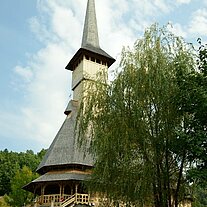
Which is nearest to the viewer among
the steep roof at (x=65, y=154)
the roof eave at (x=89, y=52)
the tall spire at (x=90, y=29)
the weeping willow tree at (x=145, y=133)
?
the weeping willow tree at (x=145, y=133)

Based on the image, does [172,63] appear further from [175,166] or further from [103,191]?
[103,191]

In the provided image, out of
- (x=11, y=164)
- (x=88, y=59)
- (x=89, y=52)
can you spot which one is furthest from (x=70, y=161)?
(x=11, y=164)

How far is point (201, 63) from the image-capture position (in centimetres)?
1152

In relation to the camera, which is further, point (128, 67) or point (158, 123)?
point (128, 67)

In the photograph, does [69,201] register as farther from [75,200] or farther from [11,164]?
[11,164]

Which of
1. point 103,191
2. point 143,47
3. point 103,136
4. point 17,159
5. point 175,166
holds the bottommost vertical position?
point 103,191

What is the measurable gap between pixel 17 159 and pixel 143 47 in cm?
5037

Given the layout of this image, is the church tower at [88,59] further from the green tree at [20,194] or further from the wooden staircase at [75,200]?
the green tree at [20,194]

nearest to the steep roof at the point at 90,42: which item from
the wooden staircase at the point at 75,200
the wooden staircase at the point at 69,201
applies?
the wooden staircase at the point at 75,200

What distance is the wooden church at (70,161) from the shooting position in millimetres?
23062

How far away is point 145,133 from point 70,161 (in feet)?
45.0

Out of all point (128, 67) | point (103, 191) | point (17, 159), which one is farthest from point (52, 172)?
point (17, 159)

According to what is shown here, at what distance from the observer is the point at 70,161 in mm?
24609

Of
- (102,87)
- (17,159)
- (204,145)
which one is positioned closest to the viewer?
(204,145)
